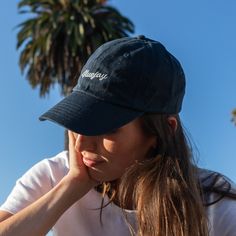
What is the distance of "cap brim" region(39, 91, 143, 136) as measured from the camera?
256cm

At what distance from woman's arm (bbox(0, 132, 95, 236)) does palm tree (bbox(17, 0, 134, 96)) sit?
26507mm

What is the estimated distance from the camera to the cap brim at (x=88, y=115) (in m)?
2.56

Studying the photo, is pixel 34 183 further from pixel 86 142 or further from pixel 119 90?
pixel 119 90

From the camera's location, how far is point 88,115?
2.63 metres

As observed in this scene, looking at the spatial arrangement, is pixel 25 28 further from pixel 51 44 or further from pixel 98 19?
pixel 98 19

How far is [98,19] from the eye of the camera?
3127cm

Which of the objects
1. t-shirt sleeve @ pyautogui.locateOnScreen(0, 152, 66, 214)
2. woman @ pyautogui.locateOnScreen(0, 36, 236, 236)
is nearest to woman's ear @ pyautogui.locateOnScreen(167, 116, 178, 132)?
woman @ pyautogui.locateOnScreen(0, 36, 236, 236)

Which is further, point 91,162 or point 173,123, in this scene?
point 173,123

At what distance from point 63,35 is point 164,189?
28.8m

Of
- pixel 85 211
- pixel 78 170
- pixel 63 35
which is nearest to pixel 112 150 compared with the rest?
pixel 78 170

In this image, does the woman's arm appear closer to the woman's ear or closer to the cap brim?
the cap brim

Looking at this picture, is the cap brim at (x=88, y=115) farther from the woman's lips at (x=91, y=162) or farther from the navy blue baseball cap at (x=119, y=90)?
the woman's lips at (x=91, y=162)

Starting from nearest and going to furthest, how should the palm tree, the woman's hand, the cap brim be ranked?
1. the cap brim
2. the woman's hand
3. the palm tree

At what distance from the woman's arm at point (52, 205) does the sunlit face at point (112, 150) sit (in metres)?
0.06
